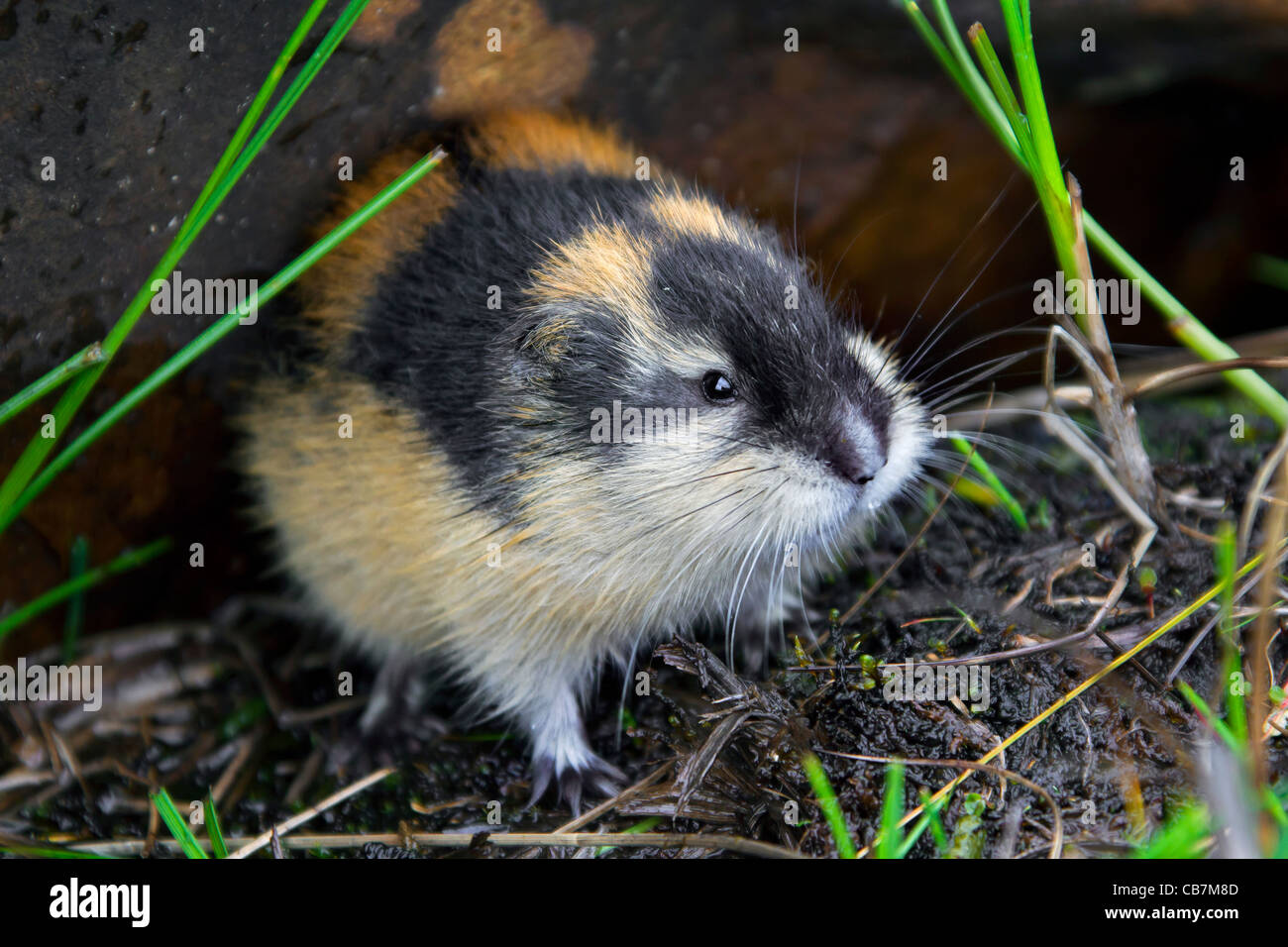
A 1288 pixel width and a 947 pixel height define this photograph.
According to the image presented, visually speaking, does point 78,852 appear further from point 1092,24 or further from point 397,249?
point 1092,24

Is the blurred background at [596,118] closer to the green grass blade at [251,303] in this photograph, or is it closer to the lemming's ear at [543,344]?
the green grass blade at [251,303]

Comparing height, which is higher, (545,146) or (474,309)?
(545,146)

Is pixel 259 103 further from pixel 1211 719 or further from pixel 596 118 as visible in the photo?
pixel 1211 719

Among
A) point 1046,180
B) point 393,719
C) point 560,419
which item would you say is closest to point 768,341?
point 560,419

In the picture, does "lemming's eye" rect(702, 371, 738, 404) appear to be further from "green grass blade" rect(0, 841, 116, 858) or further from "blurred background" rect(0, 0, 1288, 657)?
"green grass blade" rect(0, 841, 116, 858)

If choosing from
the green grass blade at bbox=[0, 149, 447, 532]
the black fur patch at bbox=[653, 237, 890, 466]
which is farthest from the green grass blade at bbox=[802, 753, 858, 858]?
the green grass blade at bbox=[0, 149, 447, 532]
